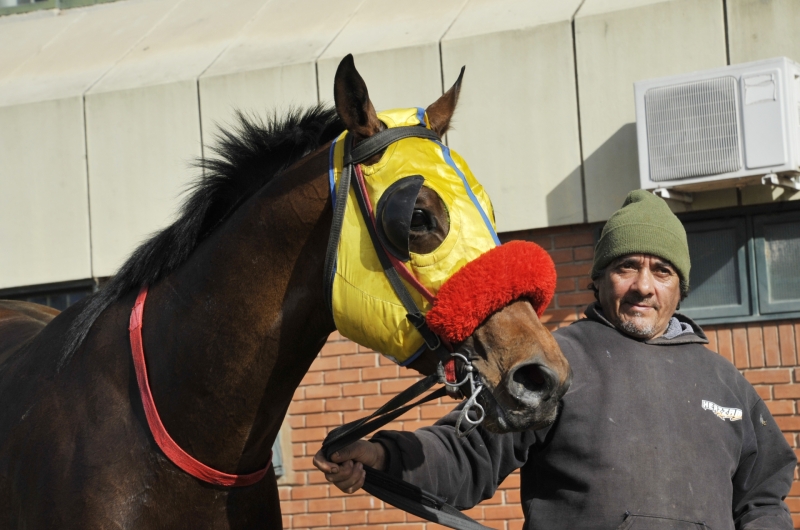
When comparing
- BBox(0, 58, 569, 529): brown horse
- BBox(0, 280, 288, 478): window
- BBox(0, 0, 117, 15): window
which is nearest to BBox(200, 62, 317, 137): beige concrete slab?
BBox(0, 280, 288, 478): window

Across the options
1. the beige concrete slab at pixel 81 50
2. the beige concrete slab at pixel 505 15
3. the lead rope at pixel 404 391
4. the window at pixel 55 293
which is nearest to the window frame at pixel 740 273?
the beige concrete slab at pixel 505 15

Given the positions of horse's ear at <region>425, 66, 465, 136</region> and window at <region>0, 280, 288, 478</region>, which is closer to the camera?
horse's ear at <region>425, 66, 465, 136</region>

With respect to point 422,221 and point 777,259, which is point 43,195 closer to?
point 777,259

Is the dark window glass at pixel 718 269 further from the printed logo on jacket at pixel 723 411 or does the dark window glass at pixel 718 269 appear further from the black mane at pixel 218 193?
the black mane at pixel 218 193

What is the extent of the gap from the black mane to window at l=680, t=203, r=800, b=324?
366cm

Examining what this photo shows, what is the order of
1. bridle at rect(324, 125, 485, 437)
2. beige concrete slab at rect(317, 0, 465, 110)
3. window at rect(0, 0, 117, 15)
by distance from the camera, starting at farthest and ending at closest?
window at rect(0, 0, 117, 15), beige concrete slab at rect(317, 0, 465, 110), bridle at rect(324, 125, 485, 437)

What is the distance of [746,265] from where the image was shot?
559cm

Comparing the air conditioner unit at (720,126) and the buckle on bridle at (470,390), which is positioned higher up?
the air conditioner unit at (720,126)

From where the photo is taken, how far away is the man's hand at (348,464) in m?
2.40

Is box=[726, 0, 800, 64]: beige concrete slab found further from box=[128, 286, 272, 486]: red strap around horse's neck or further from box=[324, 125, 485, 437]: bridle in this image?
box=[128, 286, 272, 486]: red strap around horse's neck

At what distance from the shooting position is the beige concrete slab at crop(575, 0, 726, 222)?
18.0ft

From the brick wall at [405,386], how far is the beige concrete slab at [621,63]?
0.36 meters

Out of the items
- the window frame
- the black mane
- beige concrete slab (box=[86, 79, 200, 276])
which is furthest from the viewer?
beige concrete slab (box=[86, 79, 200, 276])

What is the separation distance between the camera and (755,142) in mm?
5090
